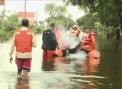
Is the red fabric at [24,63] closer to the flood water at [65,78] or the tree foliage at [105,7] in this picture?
the flood water at [65,78]

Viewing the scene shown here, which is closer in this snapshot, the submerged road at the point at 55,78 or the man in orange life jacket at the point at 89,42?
the submerged road at the point at 55,78

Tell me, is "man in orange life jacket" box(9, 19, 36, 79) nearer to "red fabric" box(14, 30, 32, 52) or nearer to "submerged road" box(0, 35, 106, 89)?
"red fabric" box(14, 30, 32, 52)

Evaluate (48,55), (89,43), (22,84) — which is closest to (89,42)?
(89,43)

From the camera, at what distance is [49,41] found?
25859 mm

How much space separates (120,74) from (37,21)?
127 meters

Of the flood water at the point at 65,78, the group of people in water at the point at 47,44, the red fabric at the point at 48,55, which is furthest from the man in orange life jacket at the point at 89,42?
the flood water at the point at 65,78

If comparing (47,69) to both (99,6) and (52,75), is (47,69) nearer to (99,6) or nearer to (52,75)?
(52,75)

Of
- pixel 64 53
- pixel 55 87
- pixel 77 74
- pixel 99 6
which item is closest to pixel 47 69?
pixel 77 74

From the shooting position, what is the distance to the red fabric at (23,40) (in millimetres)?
15555

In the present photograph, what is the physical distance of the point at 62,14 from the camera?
177125mm

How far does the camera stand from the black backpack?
84.5ft

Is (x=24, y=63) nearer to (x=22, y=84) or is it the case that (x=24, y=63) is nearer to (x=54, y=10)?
(x=22, y=84)

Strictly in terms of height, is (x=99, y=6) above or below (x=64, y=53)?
above

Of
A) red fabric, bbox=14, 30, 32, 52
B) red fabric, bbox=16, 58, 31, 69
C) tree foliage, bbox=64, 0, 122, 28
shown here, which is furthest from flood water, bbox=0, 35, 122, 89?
tree foliage, bbox=64, 0, 122, 28
